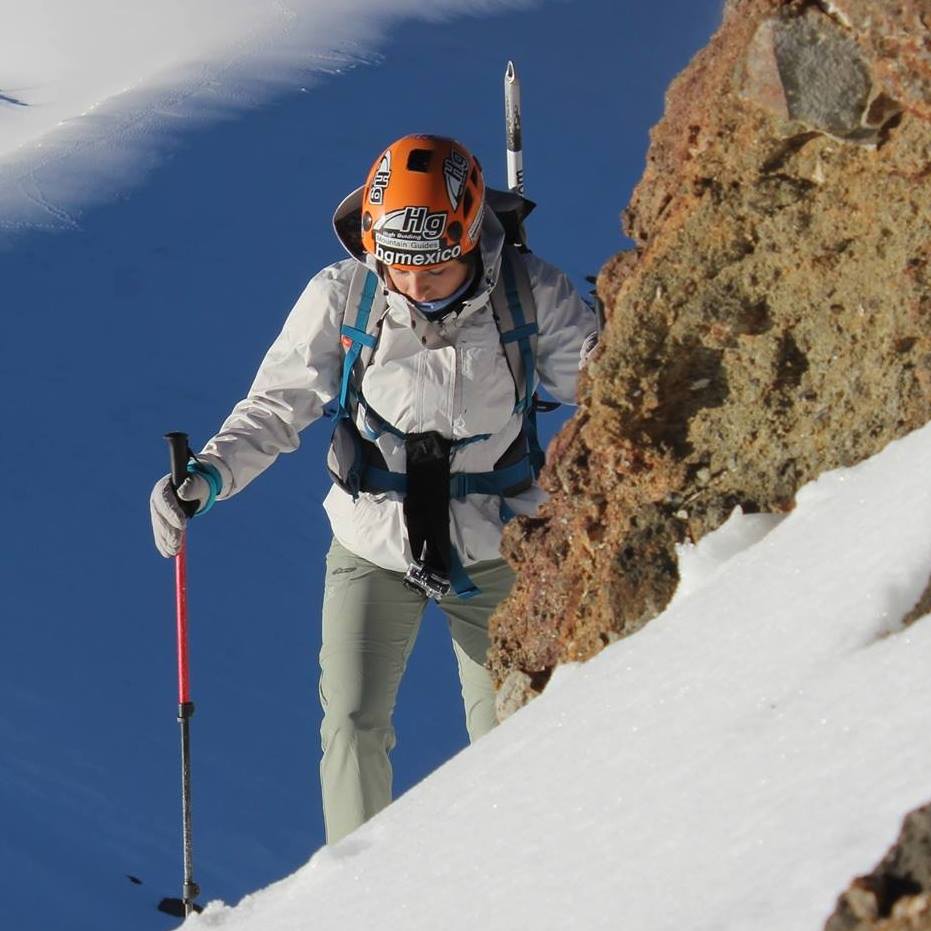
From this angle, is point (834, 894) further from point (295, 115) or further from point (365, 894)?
point (295, 115)

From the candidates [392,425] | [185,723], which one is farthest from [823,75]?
[185,723]

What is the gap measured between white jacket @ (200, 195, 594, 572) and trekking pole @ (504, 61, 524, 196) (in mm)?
1741

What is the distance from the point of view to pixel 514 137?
7133mm

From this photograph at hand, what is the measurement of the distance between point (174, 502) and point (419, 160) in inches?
55.8

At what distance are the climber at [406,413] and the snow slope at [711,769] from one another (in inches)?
64.9

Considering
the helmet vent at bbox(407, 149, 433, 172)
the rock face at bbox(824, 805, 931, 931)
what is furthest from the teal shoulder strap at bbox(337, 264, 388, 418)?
the rock face at bbox(824, 805, 931, 931)

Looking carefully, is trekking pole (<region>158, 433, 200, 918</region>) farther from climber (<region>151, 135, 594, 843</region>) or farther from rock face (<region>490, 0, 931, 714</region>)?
rock face (<region>490, 0, 931, 714</region>)

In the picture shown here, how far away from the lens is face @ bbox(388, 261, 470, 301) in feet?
16.3

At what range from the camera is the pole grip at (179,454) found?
5023 mm

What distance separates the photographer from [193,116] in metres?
14.7

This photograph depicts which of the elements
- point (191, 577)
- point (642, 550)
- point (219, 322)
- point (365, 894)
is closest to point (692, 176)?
point (642, 550)

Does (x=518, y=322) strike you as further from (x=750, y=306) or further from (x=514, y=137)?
(x=514, y=137)

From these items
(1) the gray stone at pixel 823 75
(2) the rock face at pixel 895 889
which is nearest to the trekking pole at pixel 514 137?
(1) the gray stone at pixel 823 75

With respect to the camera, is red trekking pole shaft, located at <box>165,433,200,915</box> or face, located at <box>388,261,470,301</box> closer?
face, located at <box>388,261,470,301</box>
